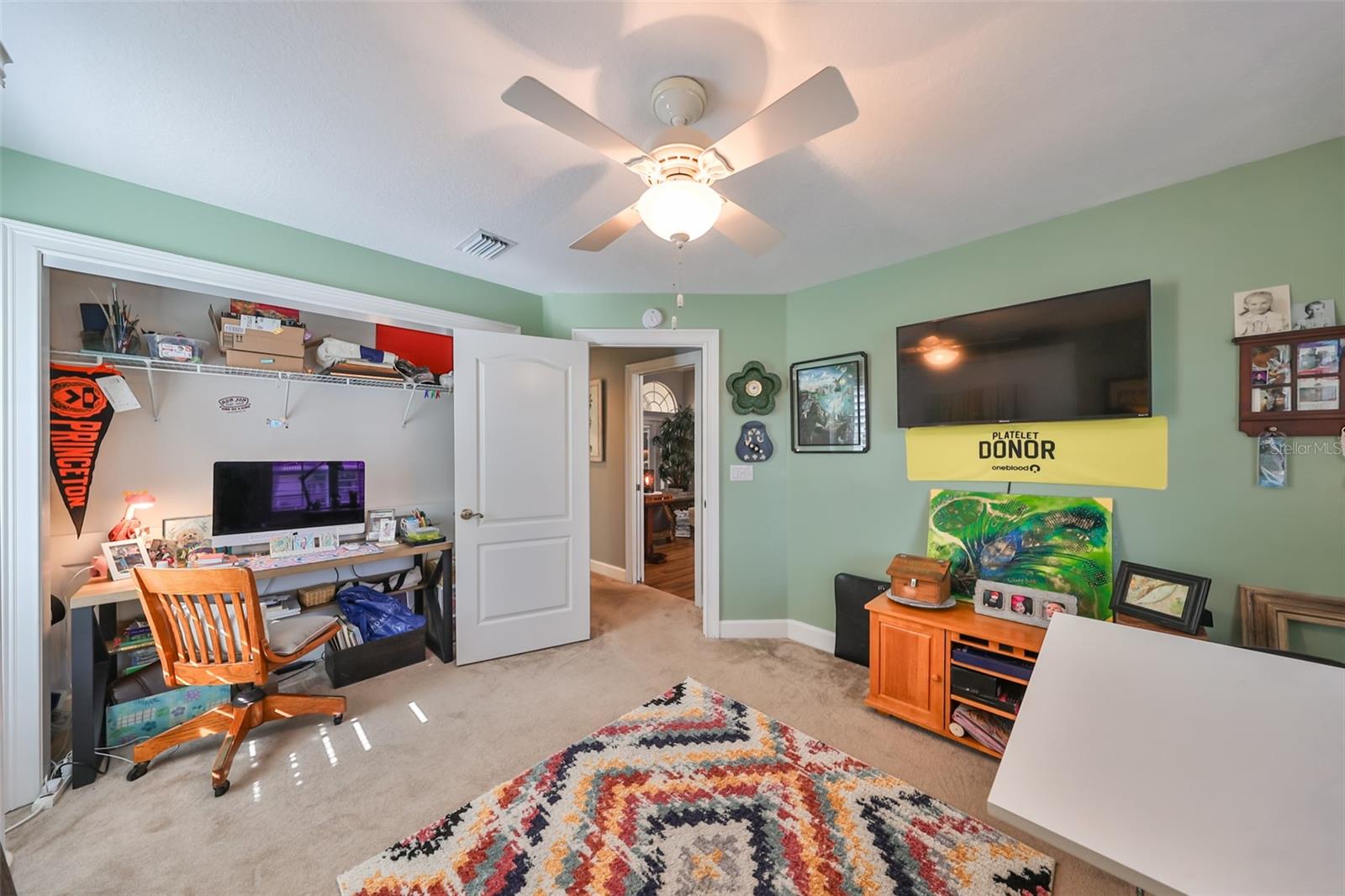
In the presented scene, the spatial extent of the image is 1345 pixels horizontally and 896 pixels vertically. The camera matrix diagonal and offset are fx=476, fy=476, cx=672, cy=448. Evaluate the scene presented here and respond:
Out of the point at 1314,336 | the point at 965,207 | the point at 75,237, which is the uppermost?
the point at 965,207

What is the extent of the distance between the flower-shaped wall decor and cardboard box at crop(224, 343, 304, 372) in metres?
2.44

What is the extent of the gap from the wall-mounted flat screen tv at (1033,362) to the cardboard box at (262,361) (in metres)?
3.17

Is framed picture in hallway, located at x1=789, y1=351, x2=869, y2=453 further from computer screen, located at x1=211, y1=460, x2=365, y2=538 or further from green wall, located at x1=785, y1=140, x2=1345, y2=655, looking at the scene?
computer screen, located at x1=211, y1=460, x2=365, y2=538

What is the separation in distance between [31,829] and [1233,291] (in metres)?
4.68

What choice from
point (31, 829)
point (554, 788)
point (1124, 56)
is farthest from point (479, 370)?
point (1124, 56)

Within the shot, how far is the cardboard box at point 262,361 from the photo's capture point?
2.29 meters

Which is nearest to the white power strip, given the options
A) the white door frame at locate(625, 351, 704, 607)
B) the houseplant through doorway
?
the white door frame at locate(625, 351, 704, 607)

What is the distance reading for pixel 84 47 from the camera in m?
1.29

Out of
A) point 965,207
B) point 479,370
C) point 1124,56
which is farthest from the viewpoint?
point 479,370

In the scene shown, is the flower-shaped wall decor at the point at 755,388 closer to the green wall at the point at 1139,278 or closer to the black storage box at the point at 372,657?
the green wall at the point at 1139,278

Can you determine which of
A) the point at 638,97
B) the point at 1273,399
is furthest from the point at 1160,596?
the point at 638,97

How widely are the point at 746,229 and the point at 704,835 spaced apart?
6.72 feet

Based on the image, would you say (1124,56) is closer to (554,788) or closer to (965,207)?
(965,207)

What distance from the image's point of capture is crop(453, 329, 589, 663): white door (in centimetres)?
282
